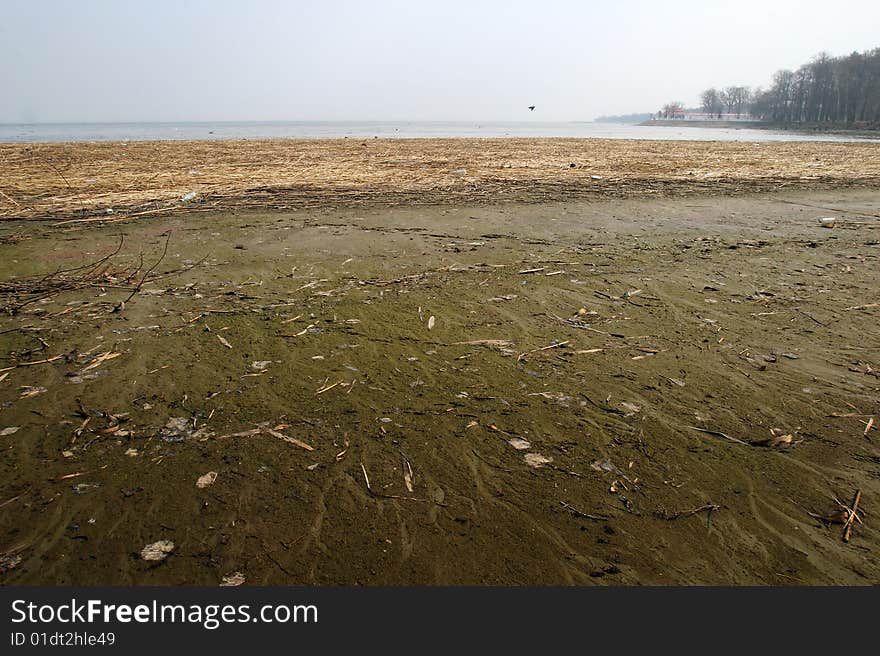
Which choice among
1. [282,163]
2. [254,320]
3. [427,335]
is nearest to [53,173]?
[282,163]

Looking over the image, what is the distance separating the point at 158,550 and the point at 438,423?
1463 millimetres

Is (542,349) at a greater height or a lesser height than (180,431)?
greater

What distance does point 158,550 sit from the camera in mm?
2045

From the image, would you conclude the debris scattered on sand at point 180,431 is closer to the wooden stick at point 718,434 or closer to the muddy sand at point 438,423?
the muddy sand at point 438,423

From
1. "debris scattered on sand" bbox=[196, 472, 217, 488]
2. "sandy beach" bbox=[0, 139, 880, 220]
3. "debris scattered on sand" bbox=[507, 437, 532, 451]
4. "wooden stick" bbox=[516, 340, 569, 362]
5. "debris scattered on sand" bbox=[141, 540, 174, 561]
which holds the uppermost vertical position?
"sandy beach" bbox=[0, 139, 880, 220]

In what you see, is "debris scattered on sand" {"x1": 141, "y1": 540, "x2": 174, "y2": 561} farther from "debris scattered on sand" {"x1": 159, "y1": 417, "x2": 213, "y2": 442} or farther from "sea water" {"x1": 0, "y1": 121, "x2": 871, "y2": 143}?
"sea water" {"x1": 0, "y1": 121, "x2": 871, "y2": 143}

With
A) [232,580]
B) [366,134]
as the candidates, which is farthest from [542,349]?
[366,134]

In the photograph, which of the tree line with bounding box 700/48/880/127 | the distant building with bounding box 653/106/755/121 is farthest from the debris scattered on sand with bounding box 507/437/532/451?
the distant building with bounding box 653/106/755/121

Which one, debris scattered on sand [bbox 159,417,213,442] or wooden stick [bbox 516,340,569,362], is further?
wooden stick [bbox 516,340,569,362]

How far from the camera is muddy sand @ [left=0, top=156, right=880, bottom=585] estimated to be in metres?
2.05

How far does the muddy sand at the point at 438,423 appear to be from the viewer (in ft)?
6.74

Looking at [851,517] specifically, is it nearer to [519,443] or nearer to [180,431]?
[519,443]

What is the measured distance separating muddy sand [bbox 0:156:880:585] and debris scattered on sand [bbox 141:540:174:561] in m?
0.02

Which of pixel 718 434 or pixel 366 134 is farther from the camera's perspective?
A: pixel 366 134
